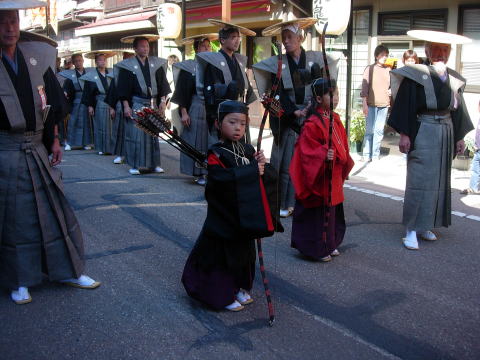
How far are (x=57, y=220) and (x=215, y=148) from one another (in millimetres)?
1245

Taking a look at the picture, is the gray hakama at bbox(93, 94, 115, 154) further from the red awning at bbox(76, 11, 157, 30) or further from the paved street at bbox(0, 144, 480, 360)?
the red awning at bbox(76, 11, 157, 30)

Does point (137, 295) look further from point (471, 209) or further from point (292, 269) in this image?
point (471, 209)

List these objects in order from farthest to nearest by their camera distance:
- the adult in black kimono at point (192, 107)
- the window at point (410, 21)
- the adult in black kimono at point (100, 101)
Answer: the adult in black kimono at point (100, 101)
the window at point (410, 21)
the adult in black kimono at point (192, 107)

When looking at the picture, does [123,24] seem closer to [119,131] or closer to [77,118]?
[77,118]

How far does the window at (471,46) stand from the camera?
1051cm

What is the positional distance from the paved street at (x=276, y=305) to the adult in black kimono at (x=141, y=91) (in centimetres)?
268

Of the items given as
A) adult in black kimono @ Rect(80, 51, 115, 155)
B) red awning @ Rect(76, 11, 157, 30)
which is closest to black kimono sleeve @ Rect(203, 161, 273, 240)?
Answer: adult in black kimono @ Rect(80, 51, 115, 155)

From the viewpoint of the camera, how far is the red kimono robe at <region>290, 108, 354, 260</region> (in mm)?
4781

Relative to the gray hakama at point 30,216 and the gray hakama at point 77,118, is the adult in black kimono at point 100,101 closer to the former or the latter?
the gray hakama at point 77,118

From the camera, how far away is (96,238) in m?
5.54

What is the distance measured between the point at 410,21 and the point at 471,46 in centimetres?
128

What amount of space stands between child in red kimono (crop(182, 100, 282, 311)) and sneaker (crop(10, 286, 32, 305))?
1.08 meters

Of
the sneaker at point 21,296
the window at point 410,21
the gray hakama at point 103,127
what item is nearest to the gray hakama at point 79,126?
the gray hakama at point 103,127

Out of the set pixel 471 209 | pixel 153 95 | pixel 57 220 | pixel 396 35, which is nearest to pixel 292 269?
pixel 57 220
